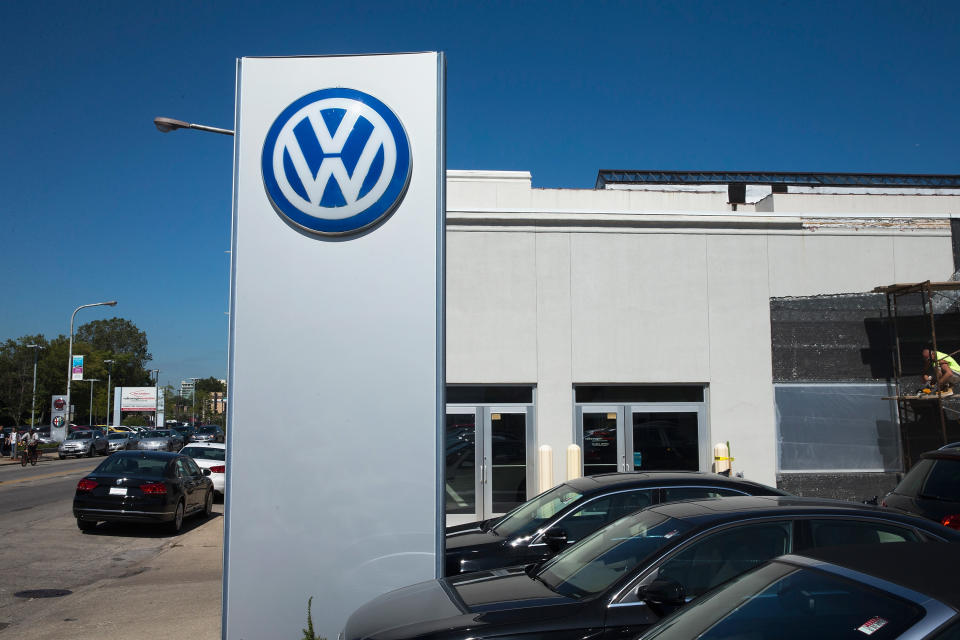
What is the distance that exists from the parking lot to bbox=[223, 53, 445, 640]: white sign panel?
8.24 feet

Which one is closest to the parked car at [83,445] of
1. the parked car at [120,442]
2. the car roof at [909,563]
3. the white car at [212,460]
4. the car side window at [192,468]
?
the parked car at [120,442]

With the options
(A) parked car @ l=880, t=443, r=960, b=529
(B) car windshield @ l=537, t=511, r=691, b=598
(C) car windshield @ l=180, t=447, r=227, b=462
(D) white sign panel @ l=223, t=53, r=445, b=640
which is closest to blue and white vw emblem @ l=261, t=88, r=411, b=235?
(D) white sign panel @ l=223, t=53, r=445, b=640

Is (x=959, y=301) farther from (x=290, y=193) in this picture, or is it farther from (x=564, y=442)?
(x=290, y=193)

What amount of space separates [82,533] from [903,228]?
16690 mm

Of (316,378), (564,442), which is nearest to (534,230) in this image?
(564,442)

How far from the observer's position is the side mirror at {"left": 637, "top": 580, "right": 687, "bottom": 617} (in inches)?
148

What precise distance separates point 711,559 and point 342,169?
361cm

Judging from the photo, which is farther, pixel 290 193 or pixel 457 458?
pixel 457 458

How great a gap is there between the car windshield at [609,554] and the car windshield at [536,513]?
5.66ft

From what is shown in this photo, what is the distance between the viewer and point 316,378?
539 cm

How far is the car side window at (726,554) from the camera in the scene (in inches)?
167

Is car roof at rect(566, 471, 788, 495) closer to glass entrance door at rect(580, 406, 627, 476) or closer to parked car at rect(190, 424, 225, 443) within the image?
glass entrance door at rect(580, 406, 627, 476)

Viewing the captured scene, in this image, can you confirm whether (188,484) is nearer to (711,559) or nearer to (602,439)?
(602,439)

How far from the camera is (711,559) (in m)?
4.32
